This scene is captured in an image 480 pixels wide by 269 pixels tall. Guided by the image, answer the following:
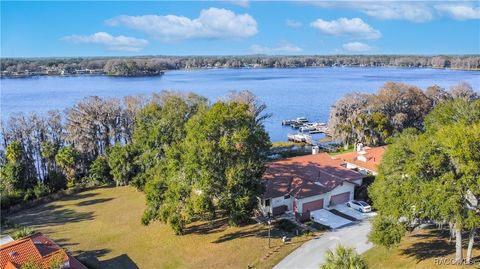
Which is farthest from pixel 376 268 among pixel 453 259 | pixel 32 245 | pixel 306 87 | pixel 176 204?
pixel 306 87

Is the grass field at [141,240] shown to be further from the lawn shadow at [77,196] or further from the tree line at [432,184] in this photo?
the tree line at [432,184]

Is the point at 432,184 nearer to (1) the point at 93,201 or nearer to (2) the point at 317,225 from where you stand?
(2) the point at 317,225

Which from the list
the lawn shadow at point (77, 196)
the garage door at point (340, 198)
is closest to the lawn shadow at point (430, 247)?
the garage door at point (340, 198)

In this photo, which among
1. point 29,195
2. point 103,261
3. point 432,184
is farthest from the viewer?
point 29,195

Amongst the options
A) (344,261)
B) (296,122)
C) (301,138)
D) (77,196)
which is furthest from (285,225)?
(296,122)

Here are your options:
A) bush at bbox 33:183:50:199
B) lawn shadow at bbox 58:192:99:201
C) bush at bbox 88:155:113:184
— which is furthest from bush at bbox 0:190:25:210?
bush at bbox 88:155:113:184

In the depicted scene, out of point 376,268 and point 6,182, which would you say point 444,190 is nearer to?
point 376,268

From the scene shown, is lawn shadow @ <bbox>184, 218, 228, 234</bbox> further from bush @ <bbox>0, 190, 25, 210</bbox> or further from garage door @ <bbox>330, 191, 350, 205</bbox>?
bush @ <bbox>0, 190, 25, 210</bbox>
